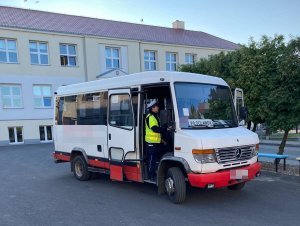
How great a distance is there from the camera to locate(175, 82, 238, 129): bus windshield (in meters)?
6.27

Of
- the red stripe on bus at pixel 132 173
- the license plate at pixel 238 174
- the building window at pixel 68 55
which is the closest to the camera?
the license plate at pixel 238 174

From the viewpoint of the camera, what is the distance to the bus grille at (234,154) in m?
5.87

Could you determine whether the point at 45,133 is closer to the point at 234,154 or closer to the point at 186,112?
the point at 186,112

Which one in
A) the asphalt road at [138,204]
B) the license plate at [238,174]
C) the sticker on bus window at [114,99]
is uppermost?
the sticker on bus window at [114,99]

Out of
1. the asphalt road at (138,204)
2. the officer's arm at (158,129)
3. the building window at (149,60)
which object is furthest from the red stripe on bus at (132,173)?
the building window at (149,60)

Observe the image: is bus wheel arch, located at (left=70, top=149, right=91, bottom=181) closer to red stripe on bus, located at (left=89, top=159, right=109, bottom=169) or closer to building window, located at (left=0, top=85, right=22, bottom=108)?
red stripe on bus, located at (left=89, top=159, right=109, bottom=169)

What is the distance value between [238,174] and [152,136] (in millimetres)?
1958

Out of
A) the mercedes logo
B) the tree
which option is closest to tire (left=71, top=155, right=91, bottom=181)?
the mercedes logo

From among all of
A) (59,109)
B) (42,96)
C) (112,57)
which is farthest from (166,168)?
(112,57)

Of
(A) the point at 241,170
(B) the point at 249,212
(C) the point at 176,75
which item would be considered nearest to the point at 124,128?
(C) the point at 176,75

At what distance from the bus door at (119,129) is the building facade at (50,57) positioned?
16.1 m

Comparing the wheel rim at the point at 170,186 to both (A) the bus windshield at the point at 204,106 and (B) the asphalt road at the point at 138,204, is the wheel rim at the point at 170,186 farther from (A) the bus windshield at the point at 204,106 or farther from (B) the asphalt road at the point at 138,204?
(A) the bus windshield at the point at 204,106

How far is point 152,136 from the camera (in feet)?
21.8

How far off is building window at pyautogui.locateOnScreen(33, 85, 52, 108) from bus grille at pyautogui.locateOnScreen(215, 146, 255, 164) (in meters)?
21.5
